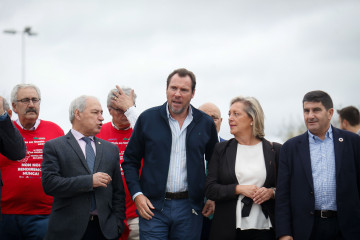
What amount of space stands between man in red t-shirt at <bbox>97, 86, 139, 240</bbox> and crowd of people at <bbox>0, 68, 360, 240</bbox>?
2.55 ft

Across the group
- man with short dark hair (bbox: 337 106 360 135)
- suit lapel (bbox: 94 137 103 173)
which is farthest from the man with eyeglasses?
man with short dark hair (bbox: 337 106 360 135)

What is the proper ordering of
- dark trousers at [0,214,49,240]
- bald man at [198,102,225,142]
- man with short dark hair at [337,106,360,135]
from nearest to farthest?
dark trousers at [0,214,49,240], bald man at [198,102,225,142], man with short dark hair at [337,106,360,135]

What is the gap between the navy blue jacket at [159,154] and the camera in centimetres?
444

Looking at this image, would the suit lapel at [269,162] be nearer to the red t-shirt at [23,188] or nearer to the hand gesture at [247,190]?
the hand gesture at [247,190]

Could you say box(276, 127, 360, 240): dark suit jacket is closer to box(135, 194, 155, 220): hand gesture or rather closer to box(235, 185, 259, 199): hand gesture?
box(235, 185, 259, 199): hand gesture

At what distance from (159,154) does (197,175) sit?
0.46 metres

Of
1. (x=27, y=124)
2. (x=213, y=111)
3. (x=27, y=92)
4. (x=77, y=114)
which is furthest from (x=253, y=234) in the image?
(x=27, y=92)

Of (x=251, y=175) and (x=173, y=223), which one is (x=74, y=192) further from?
(x=251, y=175)

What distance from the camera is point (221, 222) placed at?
4.29m

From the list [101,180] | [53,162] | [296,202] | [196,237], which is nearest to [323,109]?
[296,202]

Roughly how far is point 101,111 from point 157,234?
4.87 ft

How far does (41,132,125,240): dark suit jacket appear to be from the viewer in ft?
13.7

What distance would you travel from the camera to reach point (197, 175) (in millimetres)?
4496

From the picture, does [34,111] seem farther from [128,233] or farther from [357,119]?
[357,119]
